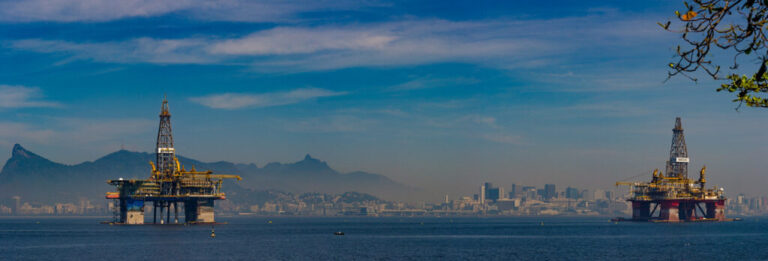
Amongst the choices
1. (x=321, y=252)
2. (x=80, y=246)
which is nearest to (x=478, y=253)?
(x=321, y=252)

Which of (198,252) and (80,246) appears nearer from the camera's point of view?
(198,252)

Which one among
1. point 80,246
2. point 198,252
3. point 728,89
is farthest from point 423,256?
point 728,89

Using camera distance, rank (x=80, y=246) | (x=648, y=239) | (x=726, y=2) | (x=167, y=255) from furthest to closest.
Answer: (x=648, y=239) < (x=80, y=246) < (x=167, y=255) < (x=726, y=2)

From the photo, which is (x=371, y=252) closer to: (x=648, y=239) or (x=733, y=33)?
(x=648, y=239)

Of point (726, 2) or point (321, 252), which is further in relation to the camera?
point (321, 252)

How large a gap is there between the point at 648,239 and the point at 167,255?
333 ft

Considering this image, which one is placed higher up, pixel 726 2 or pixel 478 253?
pixel 726 2

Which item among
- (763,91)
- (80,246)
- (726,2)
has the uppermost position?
(726,2)

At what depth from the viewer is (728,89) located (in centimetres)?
2519

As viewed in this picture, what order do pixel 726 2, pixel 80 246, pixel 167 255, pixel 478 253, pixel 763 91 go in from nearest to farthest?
pixel 726 2 → pixel 763 91 → pixel 167 255 → pixel 478 253 → pixel 80 246

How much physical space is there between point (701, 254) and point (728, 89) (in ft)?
396

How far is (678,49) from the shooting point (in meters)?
21.7

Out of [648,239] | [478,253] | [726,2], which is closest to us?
[726,2]

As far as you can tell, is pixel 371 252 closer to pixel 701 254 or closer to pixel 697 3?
pixel 701 254
